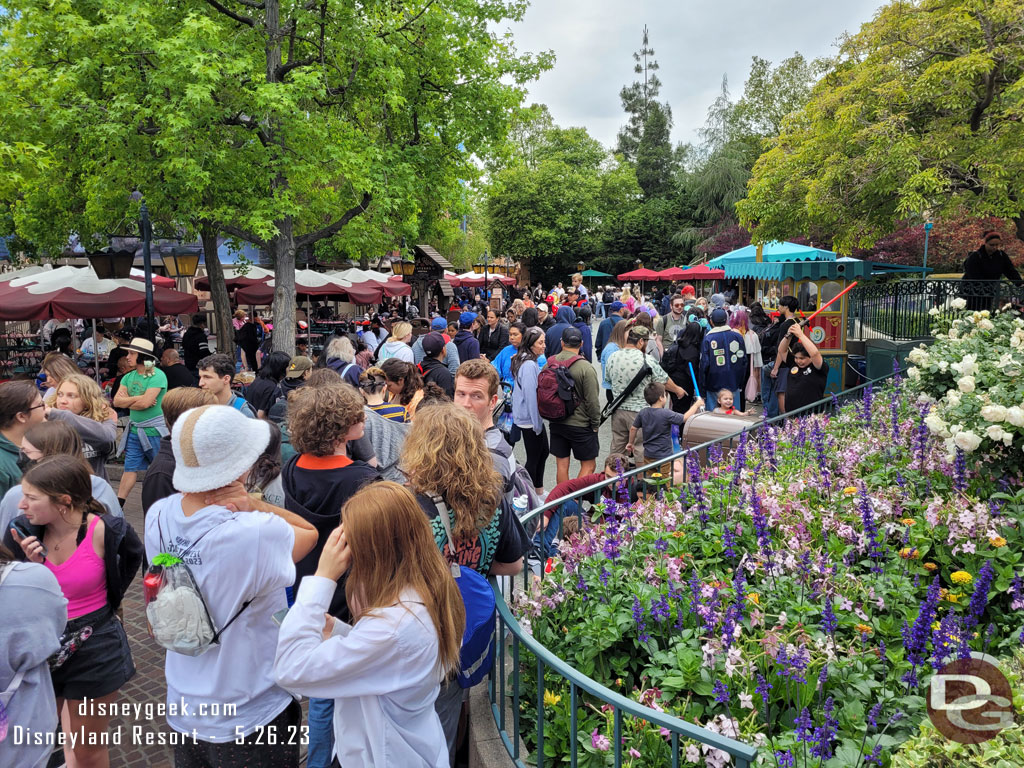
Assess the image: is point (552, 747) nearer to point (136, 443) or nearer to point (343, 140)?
point (136, 443)

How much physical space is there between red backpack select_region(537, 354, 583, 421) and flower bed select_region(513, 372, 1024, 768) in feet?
6.08

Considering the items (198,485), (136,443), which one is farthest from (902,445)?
(136,443)

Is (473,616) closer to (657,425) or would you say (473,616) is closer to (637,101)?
(657,425)

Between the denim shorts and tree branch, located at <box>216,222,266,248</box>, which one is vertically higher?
tree branch, located at <box>216,222,266,248</box>

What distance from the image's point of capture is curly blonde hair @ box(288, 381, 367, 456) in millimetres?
3381

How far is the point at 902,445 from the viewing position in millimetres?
5430

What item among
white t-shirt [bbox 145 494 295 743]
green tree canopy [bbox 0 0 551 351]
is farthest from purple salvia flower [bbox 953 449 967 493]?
green tree canopy [bbox 0 0 551 351]

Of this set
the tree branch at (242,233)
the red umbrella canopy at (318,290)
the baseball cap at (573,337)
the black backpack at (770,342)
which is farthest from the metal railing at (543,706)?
the red umbrella canopy at (318,290)

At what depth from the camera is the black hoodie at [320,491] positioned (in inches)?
132

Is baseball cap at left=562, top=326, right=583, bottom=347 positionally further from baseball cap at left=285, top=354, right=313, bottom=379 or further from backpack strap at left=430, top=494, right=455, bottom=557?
backpack strap at left=430, top=494, right=455, bottom=557

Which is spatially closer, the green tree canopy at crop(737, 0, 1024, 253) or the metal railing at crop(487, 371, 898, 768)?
the metal railing at crop(487, 371, 898, 768)

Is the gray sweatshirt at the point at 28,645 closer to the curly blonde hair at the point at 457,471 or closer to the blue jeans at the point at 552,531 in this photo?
the curly blonde hair at the point at 457,471

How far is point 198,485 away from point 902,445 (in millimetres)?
4999

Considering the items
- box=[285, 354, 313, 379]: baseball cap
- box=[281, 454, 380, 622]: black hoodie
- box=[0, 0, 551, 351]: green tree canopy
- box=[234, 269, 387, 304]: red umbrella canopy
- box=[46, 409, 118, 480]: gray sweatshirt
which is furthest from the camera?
box=[234, 269, 387, 304]: red umbrella canopy
